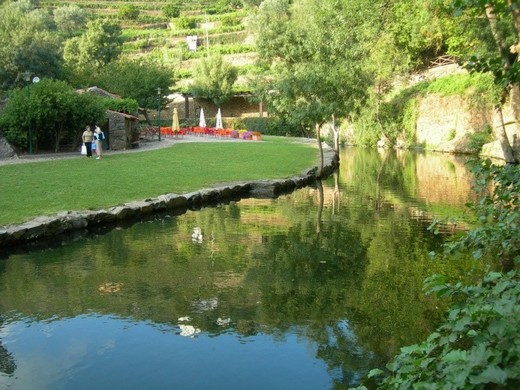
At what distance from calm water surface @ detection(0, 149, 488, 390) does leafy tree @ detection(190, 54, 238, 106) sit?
1739 inches

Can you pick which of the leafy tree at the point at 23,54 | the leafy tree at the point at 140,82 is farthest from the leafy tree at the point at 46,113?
the leafy tree at the point at 23,54

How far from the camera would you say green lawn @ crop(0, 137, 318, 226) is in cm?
1385

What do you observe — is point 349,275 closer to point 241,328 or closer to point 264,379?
point 241,328

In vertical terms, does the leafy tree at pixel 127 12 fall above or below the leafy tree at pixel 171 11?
below

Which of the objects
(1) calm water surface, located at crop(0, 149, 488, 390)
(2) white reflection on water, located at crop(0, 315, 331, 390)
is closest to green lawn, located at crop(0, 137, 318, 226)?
(1) calm water surface, located at crop(0, 149, 488, 390)

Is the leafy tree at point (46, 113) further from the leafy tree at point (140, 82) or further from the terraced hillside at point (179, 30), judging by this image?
the terraced hillside at point (179, 30)

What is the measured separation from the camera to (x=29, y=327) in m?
7.35

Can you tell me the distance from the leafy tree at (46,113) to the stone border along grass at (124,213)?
41.4ft

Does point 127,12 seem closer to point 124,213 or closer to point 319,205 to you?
point 319,205

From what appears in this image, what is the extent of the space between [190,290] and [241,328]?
5.43 feet

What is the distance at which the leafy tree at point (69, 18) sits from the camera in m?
80.2

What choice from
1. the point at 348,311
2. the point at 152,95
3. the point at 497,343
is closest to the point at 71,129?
the point at 152,95

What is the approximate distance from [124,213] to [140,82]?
32.9m

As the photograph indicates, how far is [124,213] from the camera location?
13.7 meters
